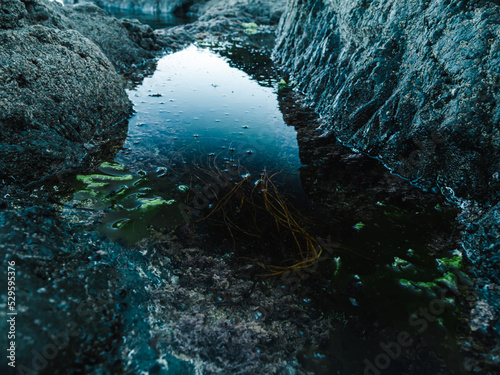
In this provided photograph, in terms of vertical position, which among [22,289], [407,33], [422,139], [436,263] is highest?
[407,33]

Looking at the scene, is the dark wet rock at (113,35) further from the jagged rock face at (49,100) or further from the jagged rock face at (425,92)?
the jagged rock face at (425,92)

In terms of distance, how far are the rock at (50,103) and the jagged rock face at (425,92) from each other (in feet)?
14.1

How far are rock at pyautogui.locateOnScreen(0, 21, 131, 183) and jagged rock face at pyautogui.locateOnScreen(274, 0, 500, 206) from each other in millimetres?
4284

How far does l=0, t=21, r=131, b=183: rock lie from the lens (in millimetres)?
3047

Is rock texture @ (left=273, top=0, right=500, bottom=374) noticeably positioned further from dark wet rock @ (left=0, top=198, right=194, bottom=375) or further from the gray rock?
the gray rock

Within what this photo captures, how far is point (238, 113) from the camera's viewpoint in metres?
5.63

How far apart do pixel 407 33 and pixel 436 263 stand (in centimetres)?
359

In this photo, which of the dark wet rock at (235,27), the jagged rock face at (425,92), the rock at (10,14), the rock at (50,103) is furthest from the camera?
the dark wet rock at (235,27)

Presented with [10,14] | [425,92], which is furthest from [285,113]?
[10,14]

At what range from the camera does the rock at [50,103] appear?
3047 millimetres

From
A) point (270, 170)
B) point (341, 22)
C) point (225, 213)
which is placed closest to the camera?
point (225, 213)

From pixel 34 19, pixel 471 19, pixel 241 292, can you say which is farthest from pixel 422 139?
pixel 34 19

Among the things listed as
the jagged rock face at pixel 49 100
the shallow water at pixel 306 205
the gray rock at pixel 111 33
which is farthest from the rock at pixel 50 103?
the gray rock at pixel 111 33

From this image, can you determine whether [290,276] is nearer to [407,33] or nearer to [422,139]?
[422,139]
